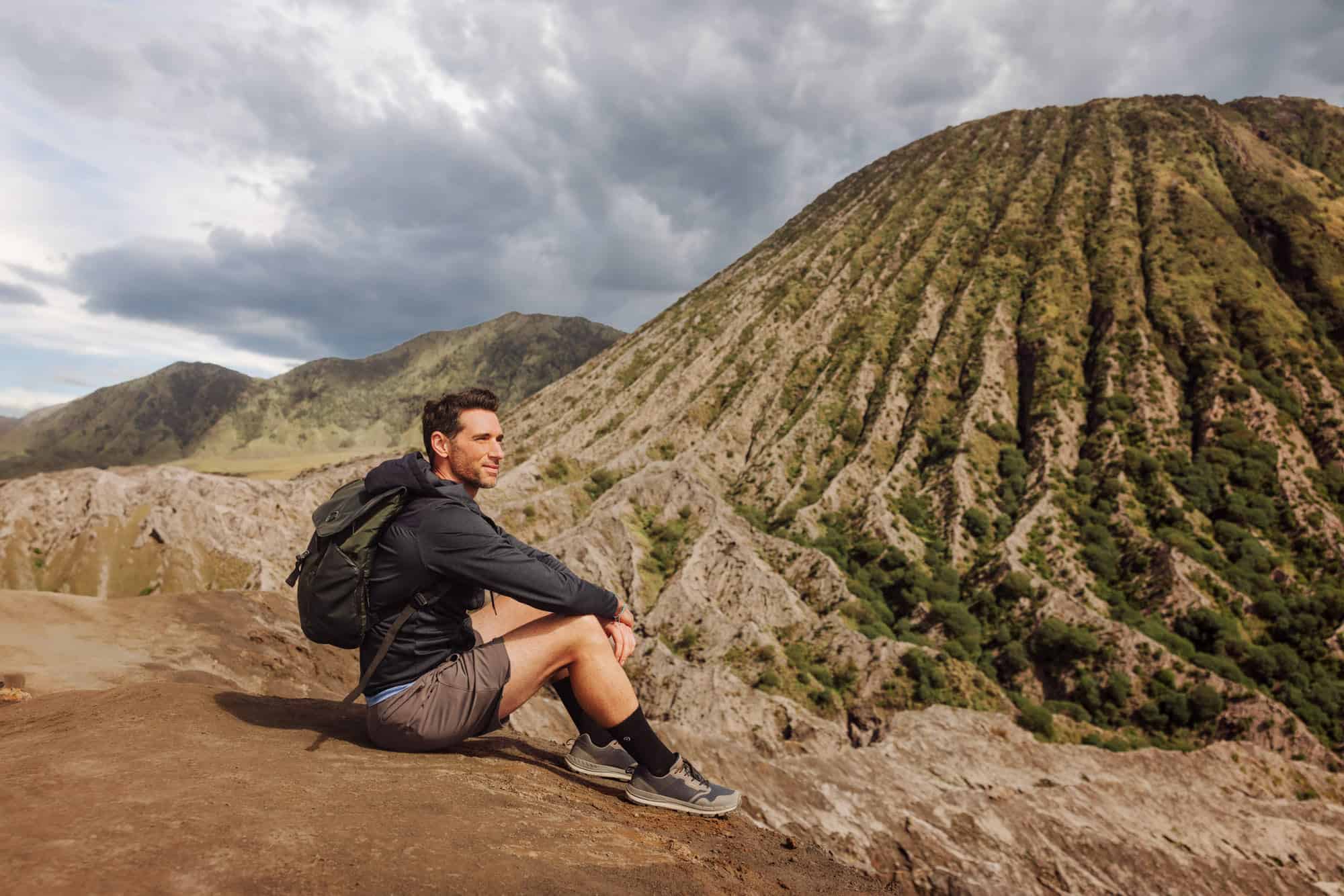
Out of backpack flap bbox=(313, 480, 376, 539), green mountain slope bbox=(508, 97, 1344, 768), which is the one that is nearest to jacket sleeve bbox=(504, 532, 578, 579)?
backpack flap bbox=(313, 480, 376, 539)

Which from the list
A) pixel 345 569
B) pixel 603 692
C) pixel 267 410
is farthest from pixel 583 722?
pixel 267 410

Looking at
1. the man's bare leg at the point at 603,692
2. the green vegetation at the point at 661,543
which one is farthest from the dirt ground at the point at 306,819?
the green vegetation at the point at 661,543

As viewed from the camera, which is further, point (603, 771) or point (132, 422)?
point (132, 422)

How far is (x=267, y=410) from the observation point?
602 ft

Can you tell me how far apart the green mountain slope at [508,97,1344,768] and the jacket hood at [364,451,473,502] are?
24.1m

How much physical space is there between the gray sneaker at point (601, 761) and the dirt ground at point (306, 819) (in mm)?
101

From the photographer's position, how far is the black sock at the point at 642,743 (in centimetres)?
520

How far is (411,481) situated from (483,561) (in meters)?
0.75

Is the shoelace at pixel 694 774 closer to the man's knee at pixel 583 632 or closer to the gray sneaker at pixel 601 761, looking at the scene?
the gray sneaker at pixel 601 761

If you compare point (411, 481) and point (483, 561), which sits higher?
point (411, 481)

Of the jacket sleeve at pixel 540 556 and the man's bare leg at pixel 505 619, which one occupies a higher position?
the jacket sleeve at pixel 540 556

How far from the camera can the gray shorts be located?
4875 millimetres

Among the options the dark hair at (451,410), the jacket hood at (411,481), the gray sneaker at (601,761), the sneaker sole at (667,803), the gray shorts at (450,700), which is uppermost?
the dark hair at (451,410)

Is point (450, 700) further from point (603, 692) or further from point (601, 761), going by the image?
point (601, 761)
